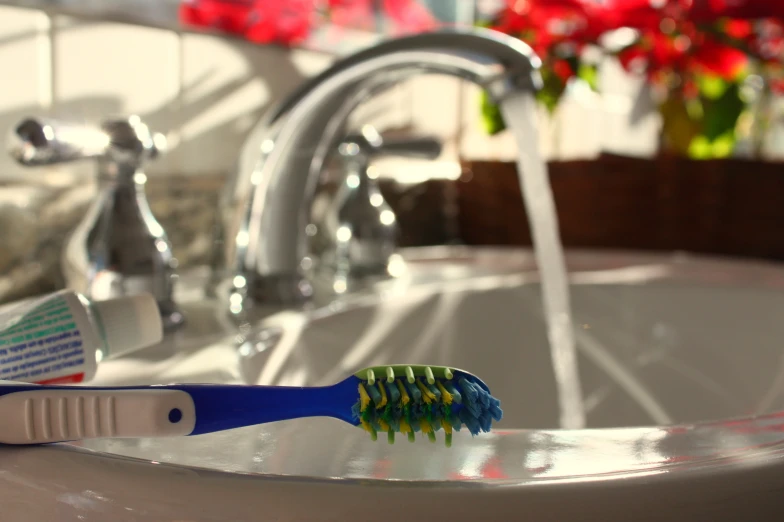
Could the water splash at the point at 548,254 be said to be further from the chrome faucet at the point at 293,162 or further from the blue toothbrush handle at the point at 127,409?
the blue toothbrush handle at the point at 127,409

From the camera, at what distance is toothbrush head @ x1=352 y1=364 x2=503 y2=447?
0.23 m

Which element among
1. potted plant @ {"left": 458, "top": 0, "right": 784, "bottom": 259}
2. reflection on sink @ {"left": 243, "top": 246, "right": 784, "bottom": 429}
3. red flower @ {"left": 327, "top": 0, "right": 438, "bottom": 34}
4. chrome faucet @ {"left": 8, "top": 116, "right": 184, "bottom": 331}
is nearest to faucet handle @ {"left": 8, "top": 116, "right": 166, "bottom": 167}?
chrome faucet @ {"left": 8, "top": 116, "right": 184, "bottom": 331}

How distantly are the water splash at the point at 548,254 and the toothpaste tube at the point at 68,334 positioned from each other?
26 centimetres

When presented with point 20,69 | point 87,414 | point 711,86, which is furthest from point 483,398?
point 711,86

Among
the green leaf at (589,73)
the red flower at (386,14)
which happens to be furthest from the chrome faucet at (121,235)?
the green leaf at (589,73)

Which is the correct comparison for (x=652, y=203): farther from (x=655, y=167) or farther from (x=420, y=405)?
(x=420, y=405)

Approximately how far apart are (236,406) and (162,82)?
377 millimetres

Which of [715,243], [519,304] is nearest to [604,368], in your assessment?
[519,304]

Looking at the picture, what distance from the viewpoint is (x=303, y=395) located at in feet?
0.80

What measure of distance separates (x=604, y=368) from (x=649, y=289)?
0.27 feet

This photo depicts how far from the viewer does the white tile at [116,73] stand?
1.61 ft

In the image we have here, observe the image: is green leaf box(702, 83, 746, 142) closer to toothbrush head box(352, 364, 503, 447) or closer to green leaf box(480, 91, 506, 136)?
green leaf box(480, 91, 506, 136)

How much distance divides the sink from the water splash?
0.4 inches

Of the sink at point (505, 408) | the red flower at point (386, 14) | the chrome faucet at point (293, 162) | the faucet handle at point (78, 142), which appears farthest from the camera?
the red flower at point (386, 14)
